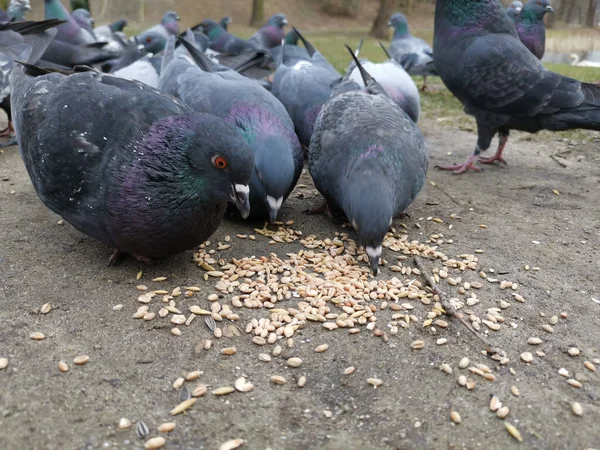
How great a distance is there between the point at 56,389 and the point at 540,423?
6.80 ft

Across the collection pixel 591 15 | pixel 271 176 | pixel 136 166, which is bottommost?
pixel 591 15

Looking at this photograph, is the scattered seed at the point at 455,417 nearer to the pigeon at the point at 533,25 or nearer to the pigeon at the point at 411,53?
the pigeon at the point at 533,25

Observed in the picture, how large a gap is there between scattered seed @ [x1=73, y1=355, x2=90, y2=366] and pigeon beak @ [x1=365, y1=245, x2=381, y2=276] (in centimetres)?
171

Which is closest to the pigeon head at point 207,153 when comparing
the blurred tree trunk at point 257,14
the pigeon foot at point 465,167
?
the pigeon foot at point 465,167

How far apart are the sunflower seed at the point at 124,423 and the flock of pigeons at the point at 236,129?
1.09 meters

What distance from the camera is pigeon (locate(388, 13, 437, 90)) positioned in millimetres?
10547

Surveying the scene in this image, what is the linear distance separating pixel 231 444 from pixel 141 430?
0.37m

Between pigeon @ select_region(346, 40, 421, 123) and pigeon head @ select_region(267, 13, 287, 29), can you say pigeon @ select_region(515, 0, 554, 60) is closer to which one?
pigeon @ select_region(346, 40, 421, 123)

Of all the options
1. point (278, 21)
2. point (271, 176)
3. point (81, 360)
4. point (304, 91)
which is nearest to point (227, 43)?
point (278, 21)

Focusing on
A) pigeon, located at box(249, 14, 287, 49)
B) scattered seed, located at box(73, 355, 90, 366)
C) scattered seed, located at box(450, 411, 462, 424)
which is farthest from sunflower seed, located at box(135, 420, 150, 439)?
pigeon, located at box(249, 14, 287, 49)

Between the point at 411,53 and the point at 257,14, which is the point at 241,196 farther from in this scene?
the point at 257,14

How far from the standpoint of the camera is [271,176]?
3748mm

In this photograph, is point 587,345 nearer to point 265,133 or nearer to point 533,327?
point 533,327

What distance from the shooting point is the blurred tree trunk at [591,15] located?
26.2m
